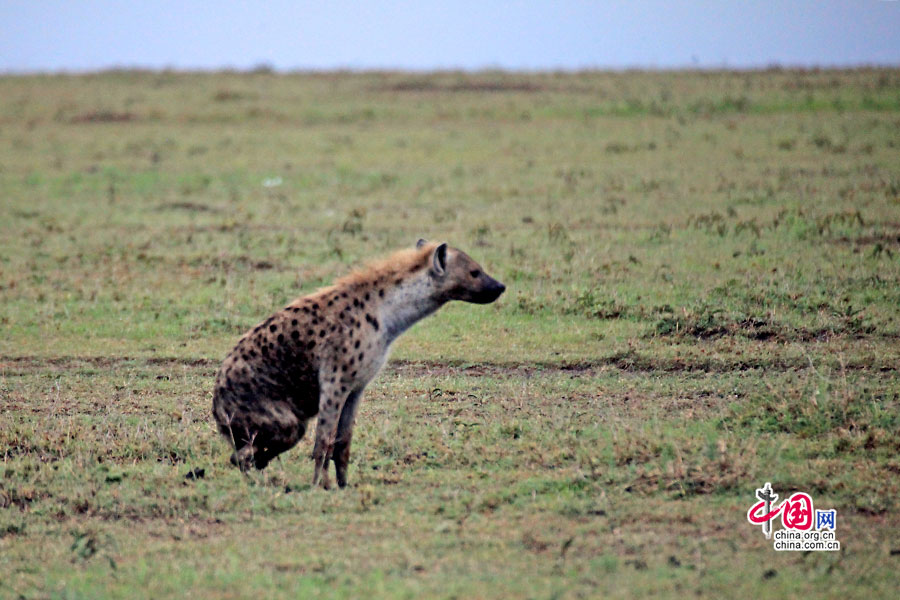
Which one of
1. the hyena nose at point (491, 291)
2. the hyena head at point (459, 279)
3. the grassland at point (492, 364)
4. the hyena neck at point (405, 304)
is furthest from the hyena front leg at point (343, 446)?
the hyena nose at point (491, 291)

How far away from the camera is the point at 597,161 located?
1828 centimetres

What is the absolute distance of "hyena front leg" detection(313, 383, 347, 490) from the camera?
6.05m

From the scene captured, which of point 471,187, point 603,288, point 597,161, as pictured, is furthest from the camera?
point 597,161

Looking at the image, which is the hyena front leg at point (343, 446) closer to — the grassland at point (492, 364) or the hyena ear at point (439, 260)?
the grassland at point (492, 364)

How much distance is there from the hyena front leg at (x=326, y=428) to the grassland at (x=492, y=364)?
0.15 m

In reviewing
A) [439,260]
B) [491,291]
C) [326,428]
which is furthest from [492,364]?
[326,428]

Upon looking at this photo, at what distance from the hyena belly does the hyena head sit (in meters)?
0.91

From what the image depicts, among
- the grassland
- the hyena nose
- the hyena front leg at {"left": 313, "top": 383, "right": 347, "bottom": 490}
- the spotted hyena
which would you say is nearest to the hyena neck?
the spotted hyena

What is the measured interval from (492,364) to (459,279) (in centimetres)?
233

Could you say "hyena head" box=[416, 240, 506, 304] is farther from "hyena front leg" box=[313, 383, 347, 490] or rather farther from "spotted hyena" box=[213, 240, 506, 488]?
"hyena front leg" box=[313, 383, 347, 490]

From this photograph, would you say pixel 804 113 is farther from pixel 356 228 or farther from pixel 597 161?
pixel 356 228

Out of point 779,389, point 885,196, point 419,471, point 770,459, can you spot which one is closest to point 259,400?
point 419,471

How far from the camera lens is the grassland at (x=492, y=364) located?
16.7 feet

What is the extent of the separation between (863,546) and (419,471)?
2409mm
